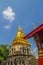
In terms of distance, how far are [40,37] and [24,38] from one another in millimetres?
725

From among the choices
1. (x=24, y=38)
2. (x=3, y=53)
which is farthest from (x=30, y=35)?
(x=3, y=53)

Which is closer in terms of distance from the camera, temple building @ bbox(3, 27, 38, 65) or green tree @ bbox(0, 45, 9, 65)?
green tree @ bbox(0, 45, 9, 65)

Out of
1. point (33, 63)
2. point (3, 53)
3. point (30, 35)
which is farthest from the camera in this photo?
point (33, 63)

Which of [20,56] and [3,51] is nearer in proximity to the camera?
[3,51]

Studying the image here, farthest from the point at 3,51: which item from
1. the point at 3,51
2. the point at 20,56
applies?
the point at 20,56

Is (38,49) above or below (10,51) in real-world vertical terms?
below

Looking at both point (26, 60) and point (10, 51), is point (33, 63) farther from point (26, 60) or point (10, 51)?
point (10, 51)

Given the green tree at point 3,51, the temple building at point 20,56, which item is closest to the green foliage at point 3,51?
the green tree at point 3,51

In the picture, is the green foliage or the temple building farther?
the temple building

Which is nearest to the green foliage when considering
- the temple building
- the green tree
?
the green tree

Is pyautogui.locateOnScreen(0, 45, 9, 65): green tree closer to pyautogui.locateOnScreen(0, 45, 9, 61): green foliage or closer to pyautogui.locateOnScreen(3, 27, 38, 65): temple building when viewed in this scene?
pyautogui.locateOnScreen(0, 45, 9, 61): green foliage

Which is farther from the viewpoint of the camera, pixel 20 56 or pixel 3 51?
pixel 20 56

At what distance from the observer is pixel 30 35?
10.9 metres

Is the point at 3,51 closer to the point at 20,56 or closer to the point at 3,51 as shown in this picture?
the point at 3,51
